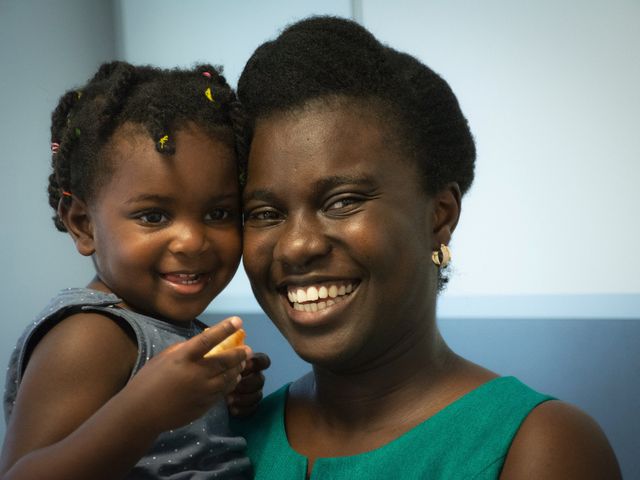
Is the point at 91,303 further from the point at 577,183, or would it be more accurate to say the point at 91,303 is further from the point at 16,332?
the point at 16,332

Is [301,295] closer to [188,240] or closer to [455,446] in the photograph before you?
[188,240]

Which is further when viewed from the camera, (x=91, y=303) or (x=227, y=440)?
(x=227, y=440)

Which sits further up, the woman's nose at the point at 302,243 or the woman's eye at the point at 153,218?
the woman's eye at the point at 153,218

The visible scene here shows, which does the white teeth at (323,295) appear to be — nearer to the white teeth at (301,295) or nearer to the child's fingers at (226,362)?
the white teeth at (301,295)

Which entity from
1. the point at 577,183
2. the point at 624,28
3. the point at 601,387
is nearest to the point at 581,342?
the point at 601,387

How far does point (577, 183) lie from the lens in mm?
1968

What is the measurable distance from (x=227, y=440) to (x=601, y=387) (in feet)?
3.39

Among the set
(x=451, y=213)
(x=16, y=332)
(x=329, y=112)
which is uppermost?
(x=329, y=112)

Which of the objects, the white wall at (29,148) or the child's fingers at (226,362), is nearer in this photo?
the child's fingers at (226,362)

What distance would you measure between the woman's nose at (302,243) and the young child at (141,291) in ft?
0.52

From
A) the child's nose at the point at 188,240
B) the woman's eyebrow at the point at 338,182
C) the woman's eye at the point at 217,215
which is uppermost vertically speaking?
the woman's eyebrow at the point at 338,182

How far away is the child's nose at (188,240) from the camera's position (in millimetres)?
1303

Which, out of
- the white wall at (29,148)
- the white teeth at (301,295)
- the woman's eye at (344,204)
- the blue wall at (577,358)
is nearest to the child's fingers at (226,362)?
the white teeth at (301,295)

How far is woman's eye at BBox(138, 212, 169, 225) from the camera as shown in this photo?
4.35 ft
